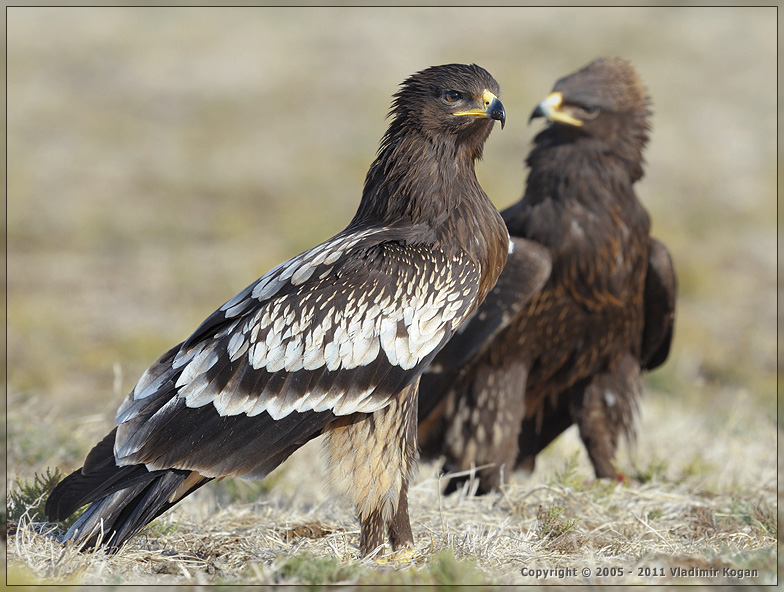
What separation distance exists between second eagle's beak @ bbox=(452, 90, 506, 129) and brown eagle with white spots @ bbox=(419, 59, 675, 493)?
1.48 meters

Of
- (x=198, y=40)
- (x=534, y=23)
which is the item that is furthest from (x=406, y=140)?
(x=534, y=23)

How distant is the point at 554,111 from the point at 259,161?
12.7 metres

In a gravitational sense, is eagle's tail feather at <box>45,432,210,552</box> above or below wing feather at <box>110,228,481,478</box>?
below

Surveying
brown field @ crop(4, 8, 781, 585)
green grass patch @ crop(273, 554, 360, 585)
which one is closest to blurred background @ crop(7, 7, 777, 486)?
brown field @ crop(4, 8, 781, 585)

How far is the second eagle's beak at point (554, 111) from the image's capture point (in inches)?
235

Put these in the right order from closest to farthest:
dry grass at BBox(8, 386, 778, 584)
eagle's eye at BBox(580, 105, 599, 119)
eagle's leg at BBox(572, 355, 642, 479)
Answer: dry grass at BBox(8, 386, 778, 584), eagle's eye at BBox(580, 105, 599, 119), eagle's leg at BBox(572, 355, 642, 479)

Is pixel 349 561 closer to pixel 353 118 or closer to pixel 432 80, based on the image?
pixel 432 80

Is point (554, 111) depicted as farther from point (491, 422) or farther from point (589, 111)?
point (491, 422)

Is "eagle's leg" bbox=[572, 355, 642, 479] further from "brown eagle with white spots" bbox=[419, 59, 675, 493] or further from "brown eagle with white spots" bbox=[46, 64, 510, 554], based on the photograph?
"brown eagle with white spots" bbox=[46, 64, 510, 554]

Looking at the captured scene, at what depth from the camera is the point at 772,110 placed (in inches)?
835

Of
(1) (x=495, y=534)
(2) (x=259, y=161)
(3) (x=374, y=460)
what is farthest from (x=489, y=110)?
(2) (x=259, y=161)

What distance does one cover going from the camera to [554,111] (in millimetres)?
5992

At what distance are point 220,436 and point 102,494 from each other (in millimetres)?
556

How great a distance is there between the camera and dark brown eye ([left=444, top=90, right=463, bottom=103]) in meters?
4.47
